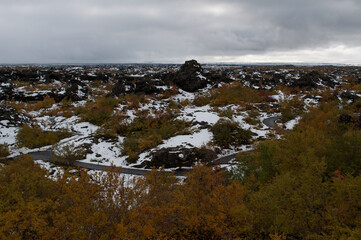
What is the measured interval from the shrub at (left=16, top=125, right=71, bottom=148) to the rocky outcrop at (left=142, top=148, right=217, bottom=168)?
1903 centimetres

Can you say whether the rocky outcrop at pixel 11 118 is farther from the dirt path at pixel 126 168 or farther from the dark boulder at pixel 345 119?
the dark boulder at pixel 345 119

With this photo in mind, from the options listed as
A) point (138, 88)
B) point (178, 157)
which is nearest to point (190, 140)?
point (178, 157)

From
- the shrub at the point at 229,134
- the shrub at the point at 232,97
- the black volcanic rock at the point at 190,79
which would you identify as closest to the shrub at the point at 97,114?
the shrub at the point at 229,134

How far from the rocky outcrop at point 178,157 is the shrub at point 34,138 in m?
19.0

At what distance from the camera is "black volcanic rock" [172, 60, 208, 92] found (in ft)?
262

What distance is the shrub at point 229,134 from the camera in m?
33.9

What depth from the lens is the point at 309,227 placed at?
30.1 ft

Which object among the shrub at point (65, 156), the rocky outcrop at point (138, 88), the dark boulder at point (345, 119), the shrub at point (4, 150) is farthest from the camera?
the rocky outcrop at point (138, 88)

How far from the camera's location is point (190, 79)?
8112 cm

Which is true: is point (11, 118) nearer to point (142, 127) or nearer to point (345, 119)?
point (142, 127)

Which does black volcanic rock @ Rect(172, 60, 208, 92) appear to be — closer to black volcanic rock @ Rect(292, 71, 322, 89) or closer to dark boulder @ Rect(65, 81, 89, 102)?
dark boulder @ Rect(65, 81, 89, 102)

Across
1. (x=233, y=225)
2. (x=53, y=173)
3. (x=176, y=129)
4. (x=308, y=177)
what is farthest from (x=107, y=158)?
(x=308, y=177)

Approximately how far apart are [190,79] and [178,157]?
57.1m

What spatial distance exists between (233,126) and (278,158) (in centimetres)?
2007
